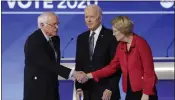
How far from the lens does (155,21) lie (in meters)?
6.35

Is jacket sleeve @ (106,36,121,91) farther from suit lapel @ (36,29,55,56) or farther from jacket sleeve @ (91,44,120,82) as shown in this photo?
suit lapel @ (36,29,55,56)

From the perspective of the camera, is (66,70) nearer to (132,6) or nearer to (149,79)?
(149,79)

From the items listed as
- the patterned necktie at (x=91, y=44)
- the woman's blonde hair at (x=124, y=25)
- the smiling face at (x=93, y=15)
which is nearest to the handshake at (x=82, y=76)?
the patterned necktie at (x=91, y=44)

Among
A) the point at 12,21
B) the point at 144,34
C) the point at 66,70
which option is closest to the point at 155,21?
the point at 144,34

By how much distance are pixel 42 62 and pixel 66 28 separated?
2.00 meters

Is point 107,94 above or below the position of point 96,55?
below

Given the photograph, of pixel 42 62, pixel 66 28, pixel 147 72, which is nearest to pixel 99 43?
pixel 42 62

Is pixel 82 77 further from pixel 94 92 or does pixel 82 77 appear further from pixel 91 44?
pixel 91 44

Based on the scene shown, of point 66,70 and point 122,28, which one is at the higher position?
point 122,28

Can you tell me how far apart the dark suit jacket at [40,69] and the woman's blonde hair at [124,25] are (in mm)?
660

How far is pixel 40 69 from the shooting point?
175 inches

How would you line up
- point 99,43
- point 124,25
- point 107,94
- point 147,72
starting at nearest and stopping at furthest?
point 147,72 < point 124,25 < point 107,94 < point 99,43

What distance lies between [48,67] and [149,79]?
2.86 feet

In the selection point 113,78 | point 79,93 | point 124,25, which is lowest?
point 79,93
